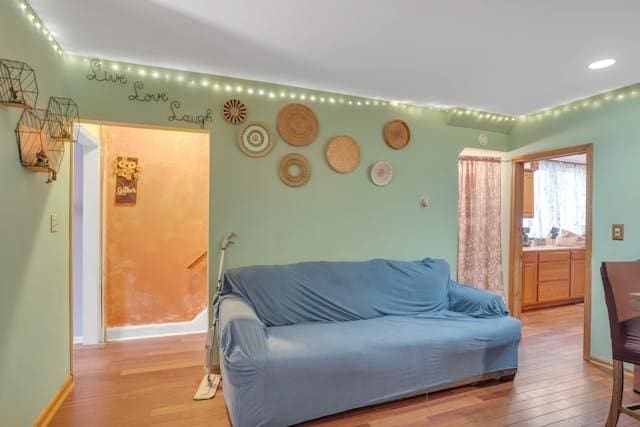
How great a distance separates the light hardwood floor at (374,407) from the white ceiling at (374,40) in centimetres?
234

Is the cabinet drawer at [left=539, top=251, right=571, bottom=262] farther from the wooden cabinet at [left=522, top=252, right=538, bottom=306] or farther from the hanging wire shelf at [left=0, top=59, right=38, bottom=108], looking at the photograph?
the hanging wire shelf at [left=0, top=59, right=38, bottom=108]

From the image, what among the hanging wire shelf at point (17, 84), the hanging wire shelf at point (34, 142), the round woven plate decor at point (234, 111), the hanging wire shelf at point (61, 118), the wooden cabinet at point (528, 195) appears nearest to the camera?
the hanging wire shelf at point (17, 84)

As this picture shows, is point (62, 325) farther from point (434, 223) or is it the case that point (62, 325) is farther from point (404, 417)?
point (434, 223)

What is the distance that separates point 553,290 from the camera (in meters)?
5.00

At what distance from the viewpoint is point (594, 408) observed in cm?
234

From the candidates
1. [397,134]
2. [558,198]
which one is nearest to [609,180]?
[397,134]

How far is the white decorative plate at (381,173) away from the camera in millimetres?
3313

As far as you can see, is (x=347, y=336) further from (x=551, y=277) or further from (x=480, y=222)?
(x=551, y=277)

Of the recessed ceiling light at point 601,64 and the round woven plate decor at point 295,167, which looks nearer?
the recessed ceiling light at point 601,64

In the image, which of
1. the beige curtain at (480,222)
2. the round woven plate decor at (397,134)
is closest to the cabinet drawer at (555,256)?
the beige curtain at (480,222)

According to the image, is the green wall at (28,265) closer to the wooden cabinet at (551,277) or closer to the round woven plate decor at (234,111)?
the round woven plate decor at (234,111)

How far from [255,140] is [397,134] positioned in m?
1.37

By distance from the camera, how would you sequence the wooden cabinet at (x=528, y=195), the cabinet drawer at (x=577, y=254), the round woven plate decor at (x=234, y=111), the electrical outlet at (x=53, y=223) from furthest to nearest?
the wooden cabinet at (x=528, y=195), the cabinet drawer at (x=577, y=254), the round woven plate decor at (x=234, y=111), the electrical outlet at (x=53, y=223)

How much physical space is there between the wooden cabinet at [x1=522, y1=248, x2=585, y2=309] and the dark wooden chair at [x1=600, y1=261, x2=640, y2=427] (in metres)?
2.74
